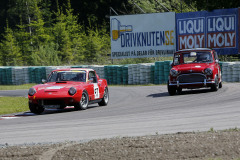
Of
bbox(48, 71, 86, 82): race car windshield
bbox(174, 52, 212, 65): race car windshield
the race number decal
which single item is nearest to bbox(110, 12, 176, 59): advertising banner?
bbox(174, 52, 212, 65): race car windshield

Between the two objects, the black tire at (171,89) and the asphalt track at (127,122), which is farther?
the black tire at (171,89)

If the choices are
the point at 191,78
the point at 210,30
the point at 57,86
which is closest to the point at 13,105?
the point at 57,86

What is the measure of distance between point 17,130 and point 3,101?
915 cm

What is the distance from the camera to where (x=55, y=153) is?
667 centimetres

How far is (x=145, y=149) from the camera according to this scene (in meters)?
6.57

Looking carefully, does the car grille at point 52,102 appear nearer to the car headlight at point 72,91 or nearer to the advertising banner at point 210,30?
the car headlight at point 72,91

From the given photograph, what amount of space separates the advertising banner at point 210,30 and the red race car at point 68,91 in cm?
1491

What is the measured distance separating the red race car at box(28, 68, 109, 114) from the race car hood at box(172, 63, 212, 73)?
306 centimetres

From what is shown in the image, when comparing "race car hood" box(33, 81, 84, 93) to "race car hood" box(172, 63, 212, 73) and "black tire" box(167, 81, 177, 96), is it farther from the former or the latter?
"race car hood" box(172, 63, 212, 73)

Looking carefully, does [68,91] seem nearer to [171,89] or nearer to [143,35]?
[171,89]

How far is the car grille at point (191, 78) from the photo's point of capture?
16.4 m

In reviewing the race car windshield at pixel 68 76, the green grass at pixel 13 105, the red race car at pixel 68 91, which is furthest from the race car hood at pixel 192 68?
the green grass at pixel 13 105

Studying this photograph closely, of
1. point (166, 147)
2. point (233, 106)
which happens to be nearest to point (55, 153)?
point (166, 147)

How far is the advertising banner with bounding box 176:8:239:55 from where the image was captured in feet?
92.3
